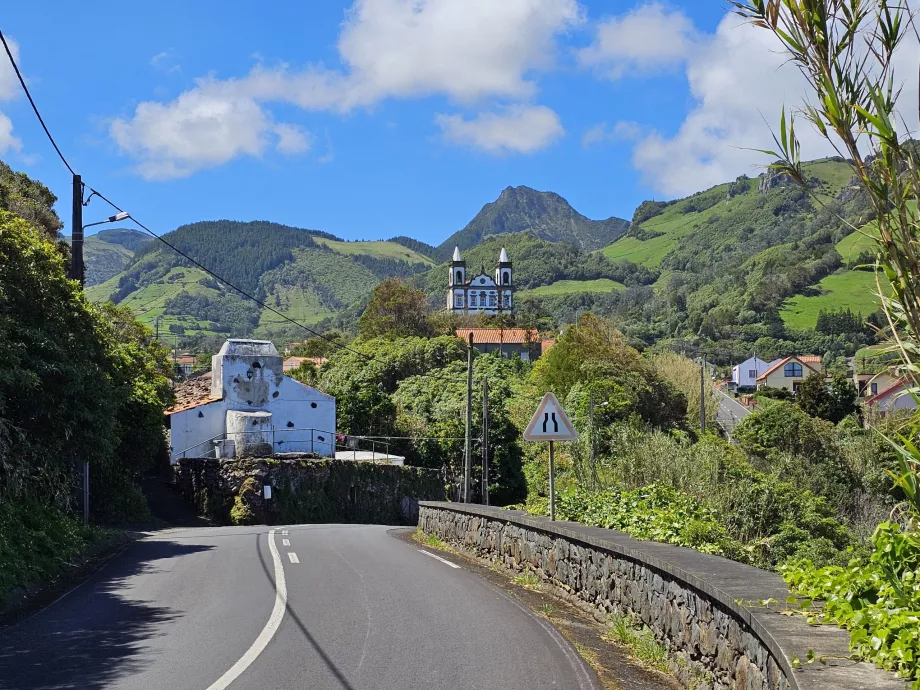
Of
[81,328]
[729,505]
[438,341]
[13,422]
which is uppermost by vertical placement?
[438,341]

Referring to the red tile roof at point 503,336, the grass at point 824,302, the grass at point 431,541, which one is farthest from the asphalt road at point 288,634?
the grass at point 824,302

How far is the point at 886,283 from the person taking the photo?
4715 mm

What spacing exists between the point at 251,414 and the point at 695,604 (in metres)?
36.3

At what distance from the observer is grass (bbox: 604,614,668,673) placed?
8.01 m

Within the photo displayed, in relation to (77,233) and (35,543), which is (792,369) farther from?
(35,543)

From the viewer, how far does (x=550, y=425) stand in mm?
12844

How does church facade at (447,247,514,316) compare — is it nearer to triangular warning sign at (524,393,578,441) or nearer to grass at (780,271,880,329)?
grass at (780,271,880,329)

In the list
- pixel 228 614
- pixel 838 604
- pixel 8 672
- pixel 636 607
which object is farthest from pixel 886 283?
pixel 228 614

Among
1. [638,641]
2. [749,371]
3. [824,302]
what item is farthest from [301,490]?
[824,302]

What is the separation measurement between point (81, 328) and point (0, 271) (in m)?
2.59

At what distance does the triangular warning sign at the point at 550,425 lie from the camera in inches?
502

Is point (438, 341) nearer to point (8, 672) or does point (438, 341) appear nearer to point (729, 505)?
point (729, 505)

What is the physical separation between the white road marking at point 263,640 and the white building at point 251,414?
93.0 ft

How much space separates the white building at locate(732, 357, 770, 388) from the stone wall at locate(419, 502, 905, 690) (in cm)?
10182
